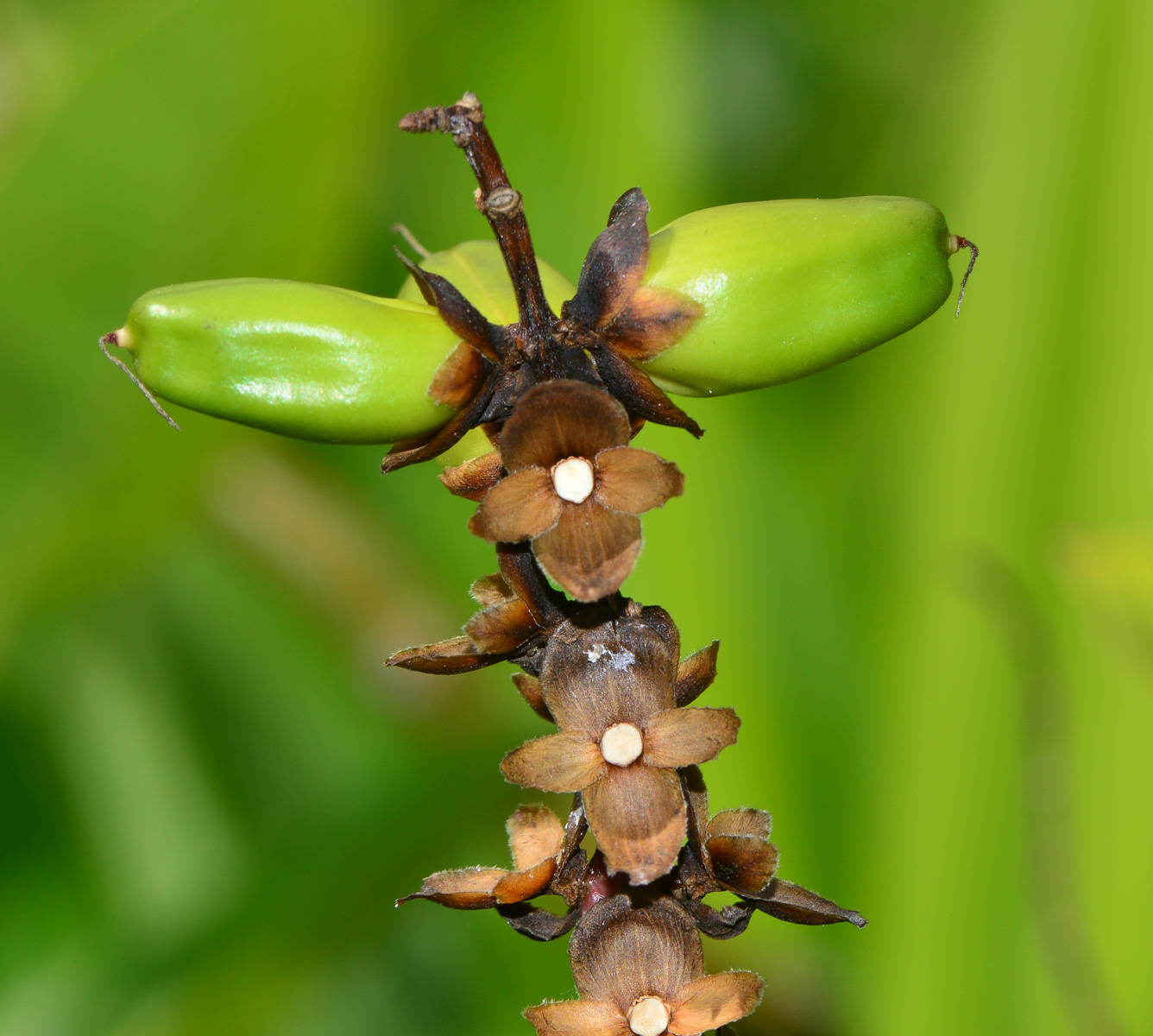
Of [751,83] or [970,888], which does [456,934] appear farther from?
[751,83]

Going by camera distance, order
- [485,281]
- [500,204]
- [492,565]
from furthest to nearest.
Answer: [492,565] → [485,281] → [500,204]

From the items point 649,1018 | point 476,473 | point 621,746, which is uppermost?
point 476,473

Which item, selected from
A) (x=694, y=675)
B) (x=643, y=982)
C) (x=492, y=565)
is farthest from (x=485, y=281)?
(x=492, y=565)

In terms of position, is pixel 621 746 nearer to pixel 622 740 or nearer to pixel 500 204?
pixel 622 740

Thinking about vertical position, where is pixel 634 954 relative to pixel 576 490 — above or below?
below

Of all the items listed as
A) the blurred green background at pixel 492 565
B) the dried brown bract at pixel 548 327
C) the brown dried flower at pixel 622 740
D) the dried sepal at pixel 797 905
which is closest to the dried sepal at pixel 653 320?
the dried brown bract at pixel 548 327

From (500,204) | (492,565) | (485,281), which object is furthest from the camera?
(492,565)

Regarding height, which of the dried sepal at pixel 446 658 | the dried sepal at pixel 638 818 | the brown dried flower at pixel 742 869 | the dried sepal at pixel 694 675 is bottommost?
the brown dried flower at pixel 742 869

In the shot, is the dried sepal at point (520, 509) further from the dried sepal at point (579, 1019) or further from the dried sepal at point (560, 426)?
the dried sepal at point (579, 1019)
